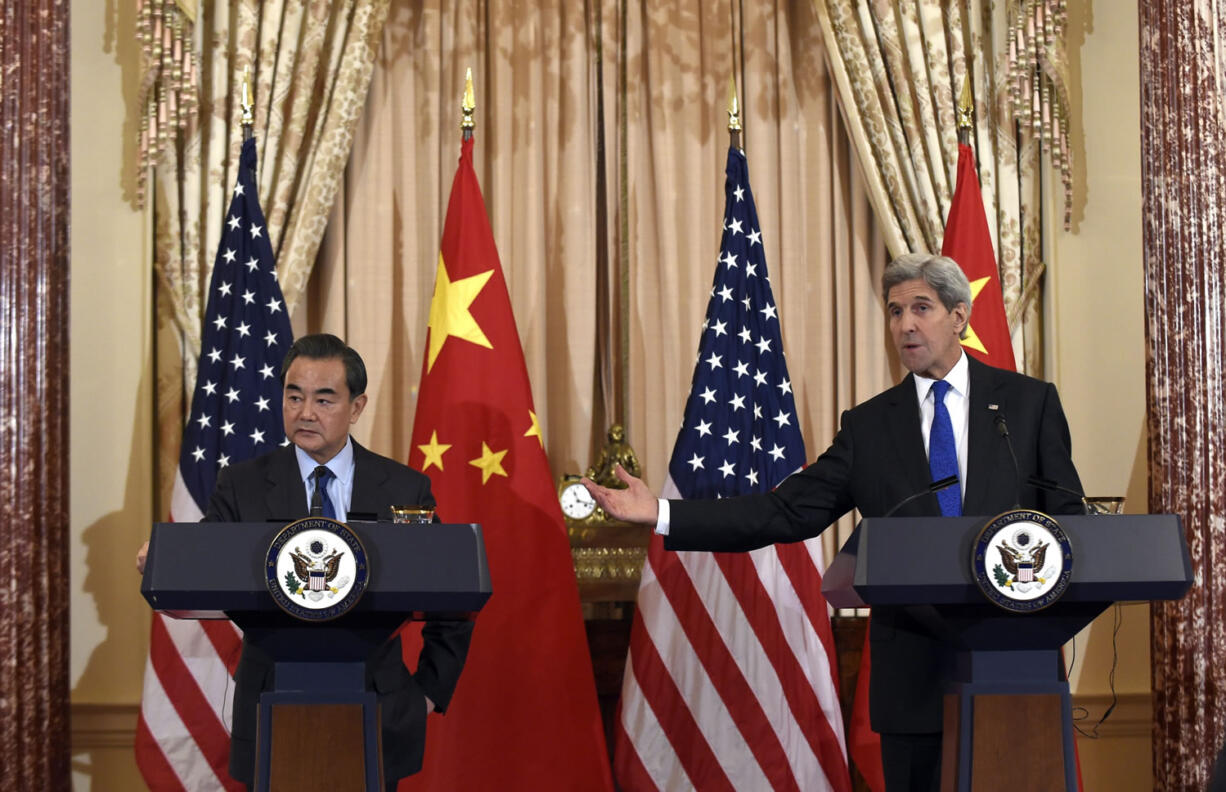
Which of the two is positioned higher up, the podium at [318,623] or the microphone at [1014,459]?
the microphone at [1014,459]

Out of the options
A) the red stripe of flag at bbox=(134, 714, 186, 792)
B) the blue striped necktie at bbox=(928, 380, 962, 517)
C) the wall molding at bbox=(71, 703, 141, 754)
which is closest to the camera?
the blue striped necktie at bbox=(928, 380, 962, 517)

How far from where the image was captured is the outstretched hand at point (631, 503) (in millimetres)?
3074

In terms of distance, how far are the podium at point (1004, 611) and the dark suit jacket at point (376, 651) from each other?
0.99 meters

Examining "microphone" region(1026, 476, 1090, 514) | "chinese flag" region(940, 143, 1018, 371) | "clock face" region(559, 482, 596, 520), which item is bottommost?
"clock face" region(559, 482, 596, 520)

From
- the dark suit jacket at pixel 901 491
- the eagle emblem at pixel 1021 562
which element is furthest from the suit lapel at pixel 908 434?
the eagle emblem at pixel 1021 562

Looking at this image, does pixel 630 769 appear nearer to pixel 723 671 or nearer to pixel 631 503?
pixel 723 671

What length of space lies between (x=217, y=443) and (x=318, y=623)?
2.16 m

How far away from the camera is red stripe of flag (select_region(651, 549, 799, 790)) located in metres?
4.46

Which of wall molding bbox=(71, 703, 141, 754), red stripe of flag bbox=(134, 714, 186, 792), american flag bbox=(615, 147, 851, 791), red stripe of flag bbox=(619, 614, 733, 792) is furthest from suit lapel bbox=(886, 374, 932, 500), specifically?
wall molding bbox=(71, 703, 141, 754)

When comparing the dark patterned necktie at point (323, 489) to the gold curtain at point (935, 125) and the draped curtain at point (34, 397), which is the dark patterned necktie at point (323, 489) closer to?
the draped curtain at point (34, 397)

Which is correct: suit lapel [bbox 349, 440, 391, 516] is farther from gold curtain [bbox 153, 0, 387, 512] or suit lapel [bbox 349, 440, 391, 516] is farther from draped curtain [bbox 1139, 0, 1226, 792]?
draped curtain [bbox 1139, 0, 1226, 792]

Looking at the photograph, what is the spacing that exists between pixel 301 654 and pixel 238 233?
7.92 feet

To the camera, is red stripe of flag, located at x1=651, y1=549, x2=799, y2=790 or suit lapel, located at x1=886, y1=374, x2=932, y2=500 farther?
red stripe of flag, located at x1=651, y1=549, x2=799, y2=790

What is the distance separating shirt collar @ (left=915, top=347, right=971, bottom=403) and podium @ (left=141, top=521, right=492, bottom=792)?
1.15 m
